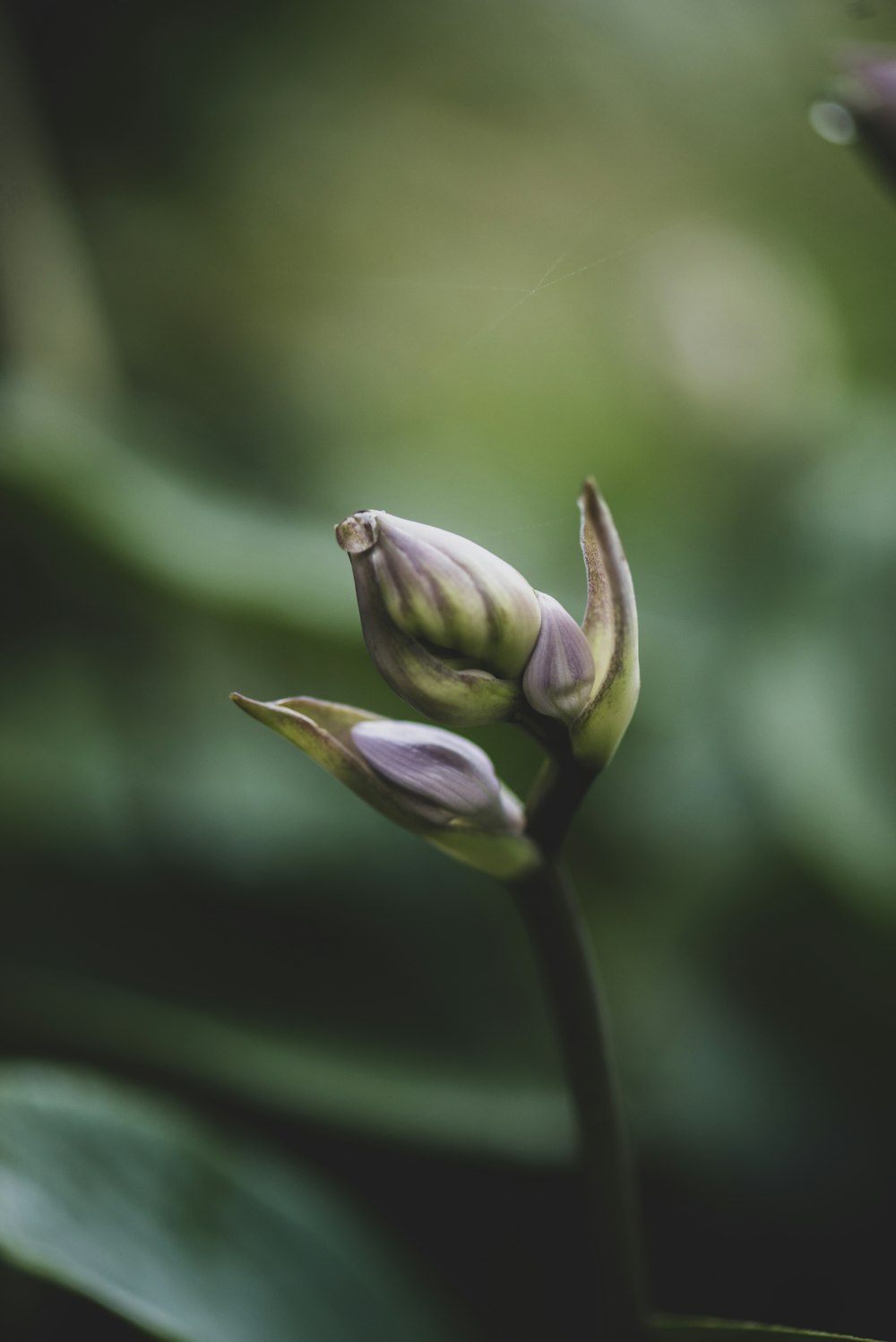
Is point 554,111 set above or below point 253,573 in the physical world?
above

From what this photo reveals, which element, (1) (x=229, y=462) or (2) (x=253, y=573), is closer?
(2) (x=253, y=573)

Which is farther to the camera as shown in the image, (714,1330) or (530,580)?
(530,580)

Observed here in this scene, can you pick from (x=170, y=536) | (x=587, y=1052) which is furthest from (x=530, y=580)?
(x=587, y=1052)

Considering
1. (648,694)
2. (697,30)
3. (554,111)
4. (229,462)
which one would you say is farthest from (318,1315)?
(697,30)

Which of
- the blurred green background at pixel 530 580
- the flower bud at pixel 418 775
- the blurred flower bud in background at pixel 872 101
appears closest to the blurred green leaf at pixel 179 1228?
the blurred green background at pixel 530 580

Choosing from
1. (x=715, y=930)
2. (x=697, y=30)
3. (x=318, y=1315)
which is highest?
(x=697, y=30)

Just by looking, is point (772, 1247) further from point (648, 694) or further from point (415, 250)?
point (415, 250)

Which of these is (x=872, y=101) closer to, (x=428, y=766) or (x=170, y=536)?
(x=428, y=766)
